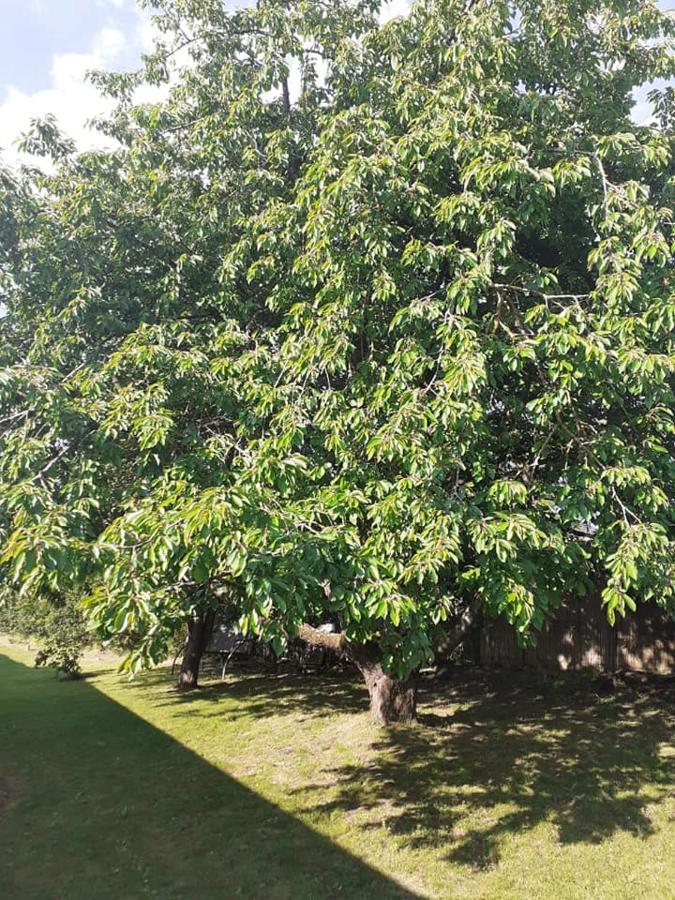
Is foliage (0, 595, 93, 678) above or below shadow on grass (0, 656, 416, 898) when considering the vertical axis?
above

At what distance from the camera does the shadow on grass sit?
5.51 metres

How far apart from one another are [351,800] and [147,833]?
248 centimetres

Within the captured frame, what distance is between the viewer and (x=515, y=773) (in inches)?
314

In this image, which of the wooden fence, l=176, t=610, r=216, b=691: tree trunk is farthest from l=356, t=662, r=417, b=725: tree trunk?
l=176, t=610, r=216, b=691: tree trunk

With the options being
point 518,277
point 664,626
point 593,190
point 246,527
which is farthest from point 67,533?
point 664,626

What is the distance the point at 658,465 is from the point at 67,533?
6.21 meters

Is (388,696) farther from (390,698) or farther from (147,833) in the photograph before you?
(147,833)

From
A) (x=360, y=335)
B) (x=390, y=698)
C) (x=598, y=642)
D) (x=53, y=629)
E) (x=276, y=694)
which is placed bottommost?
(x=276, y=694)

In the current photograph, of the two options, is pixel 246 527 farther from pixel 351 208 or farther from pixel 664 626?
pixel 664 626

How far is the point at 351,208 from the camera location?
6.88m

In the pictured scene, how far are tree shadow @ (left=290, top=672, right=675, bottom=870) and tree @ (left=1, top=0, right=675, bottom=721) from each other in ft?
5.95

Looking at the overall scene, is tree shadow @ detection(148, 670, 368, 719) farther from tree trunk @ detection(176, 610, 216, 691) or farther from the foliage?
the foliage

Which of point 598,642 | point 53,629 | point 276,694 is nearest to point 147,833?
point 276,694

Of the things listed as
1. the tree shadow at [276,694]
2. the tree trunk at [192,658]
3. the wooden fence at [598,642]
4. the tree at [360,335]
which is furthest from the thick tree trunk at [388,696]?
the tree trunk at [192,658]
